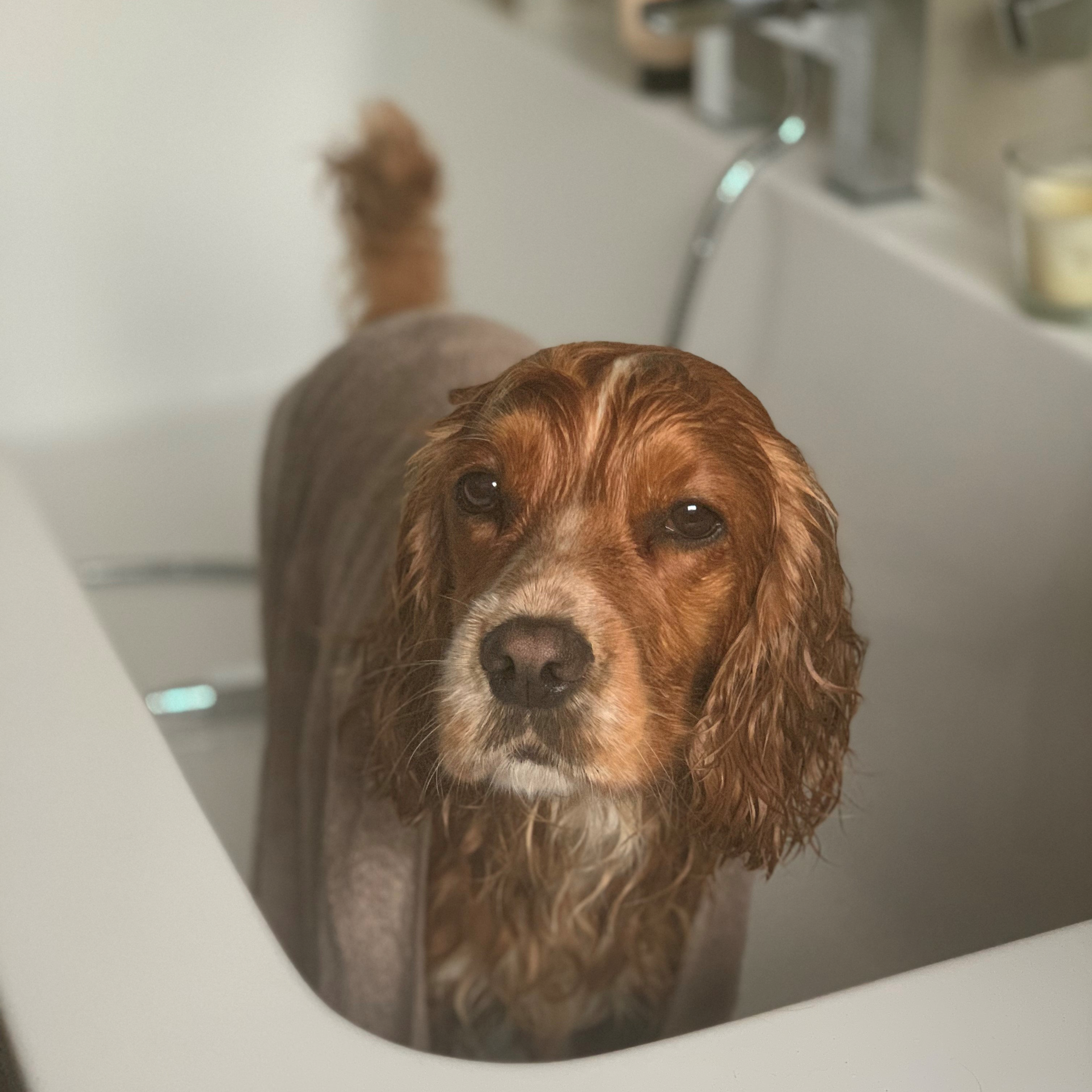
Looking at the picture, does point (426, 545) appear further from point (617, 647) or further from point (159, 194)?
point (159, 194)

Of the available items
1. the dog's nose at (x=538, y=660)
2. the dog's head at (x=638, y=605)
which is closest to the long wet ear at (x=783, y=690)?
the dog's head at (x=638, y=605)

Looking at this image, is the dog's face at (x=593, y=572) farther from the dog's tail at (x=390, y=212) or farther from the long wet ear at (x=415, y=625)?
the dog's tail at (x=390, y=212)

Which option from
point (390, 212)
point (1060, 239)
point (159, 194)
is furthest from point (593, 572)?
point (159, 194)

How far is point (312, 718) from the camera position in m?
1.01

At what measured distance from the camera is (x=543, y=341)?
54.7 inches

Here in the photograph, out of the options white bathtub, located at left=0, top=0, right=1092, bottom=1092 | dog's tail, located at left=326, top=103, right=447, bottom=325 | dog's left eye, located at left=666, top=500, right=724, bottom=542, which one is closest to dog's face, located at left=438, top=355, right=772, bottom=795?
dog's left eye, located at left=666, top=500, right=724, bottom=542

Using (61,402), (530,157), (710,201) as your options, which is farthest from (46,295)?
(710,201)

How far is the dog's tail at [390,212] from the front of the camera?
1.45 metres

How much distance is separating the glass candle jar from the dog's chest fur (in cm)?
58

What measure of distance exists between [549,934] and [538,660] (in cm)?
32

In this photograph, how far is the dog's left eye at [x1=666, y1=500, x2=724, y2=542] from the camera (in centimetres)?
73

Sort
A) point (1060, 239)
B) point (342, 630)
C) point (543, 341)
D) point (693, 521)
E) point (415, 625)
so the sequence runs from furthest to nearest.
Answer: point (543, 341) → point (1060, 239) → point (342, 630) → point (415, 625) → point (693, 521)

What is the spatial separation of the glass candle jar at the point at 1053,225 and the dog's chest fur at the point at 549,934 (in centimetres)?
58

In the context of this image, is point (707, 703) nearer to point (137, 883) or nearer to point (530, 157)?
point (137, 883)
